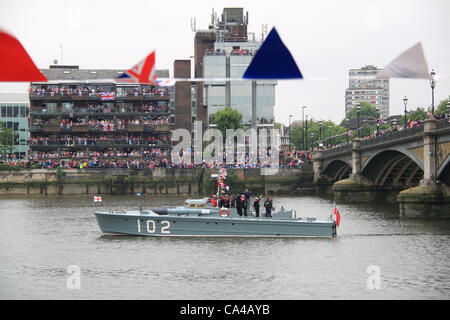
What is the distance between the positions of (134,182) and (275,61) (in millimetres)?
78191

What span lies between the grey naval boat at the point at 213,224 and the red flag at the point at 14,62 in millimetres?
25760

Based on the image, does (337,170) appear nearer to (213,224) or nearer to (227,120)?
(227,120)

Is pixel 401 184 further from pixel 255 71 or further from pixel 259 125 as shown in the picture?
pixel 255 71

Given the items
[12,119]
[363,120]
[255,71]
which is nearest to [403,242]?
[255,71]

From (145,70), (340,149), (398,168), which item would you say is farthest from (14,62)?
(340,149)

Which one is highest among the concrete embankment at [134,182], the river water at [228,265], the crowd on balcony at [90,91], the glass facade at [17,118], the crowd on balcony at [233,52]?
the crowd on balcony at [233,52]

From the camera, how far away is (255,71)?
54.4 ft

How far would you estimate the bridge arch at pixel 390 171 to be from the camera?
2798 inches

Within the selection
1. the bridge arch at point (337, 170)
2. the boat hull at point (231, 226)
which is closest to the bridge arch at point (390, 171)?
the bridge arch at point (337, 170)

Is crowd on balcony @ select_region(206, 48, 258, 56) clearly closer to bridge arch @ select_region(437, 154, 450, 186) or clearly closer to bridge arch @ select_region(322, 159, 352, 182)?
bridge arch @ select_region(322, 159, 352, 182)

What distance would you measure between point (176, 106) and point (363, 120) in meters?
85.9

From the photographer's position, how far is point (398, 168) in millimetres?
73688

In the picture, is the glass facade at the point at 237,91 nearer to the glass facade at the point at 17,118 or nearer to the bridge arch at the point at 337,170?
the bridge arch at the point at 337,170

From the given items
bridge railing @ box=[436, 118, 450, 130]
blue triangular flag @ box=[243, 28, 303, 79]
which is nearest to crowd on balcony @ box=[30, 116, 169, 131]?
bridge railing @ box=[436, 118, 450, 130]
